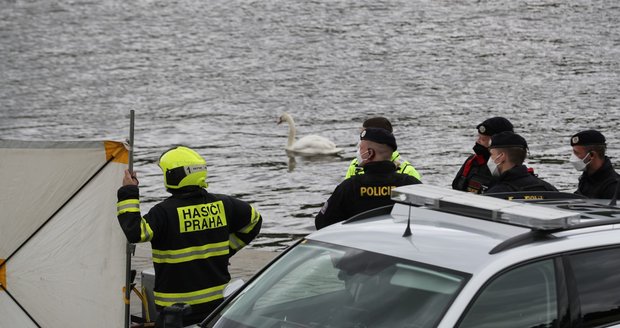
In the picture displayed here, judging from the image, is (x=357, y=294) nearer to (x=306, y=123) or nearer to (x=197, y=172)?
(x=197, y=172)

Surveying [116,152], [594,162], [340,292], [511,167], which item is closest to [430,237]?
[340,292]

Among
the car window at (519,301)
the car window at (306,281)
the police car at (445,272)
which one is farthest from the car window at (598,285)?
the car window at (306,281)

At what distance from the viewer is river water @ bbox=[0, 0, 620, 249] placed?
22828mm

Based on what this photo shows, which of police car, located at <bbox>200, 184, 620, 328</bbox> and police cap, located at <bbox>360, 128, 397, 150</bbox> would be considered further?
police cap, located at <bbox>360, 128, 397, 150</bbox>

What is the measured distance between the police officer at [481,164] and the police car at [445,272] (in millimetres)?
3329

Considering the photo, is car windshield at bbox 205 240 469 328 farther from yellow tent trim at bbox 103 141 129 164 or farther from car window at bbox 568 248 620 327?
yellow tent trim at bbox 103 141 129 164

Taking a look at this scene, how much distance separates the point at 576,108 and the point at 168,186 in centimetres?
2267

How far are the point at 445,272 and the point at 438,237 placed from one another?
0.29 meters

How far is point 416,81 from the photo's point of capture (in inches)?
1298

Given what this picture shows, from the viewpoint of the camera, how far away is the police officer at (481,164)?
920 centimetres

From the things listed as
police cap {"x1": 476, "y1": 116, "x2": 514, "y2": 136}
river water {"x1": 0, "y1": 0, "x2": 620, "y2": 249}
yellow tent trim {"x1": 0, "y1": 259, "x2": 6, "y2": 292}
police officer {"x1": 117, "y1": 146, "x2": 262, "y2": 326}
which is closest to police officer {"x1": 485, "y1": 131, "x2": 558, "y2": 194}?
police cap {"x1": 476, "y1": 116, "x2": 514, "y2": 136}

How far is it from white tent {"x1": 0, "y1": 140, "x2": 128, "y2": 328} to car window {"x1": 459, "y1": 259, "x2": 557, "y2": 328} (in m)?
2.78

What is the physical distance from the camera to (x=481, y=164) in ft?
30.8

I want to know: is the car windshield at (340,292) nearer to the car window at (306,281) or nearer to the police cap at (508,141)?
the car window at (306,281)
